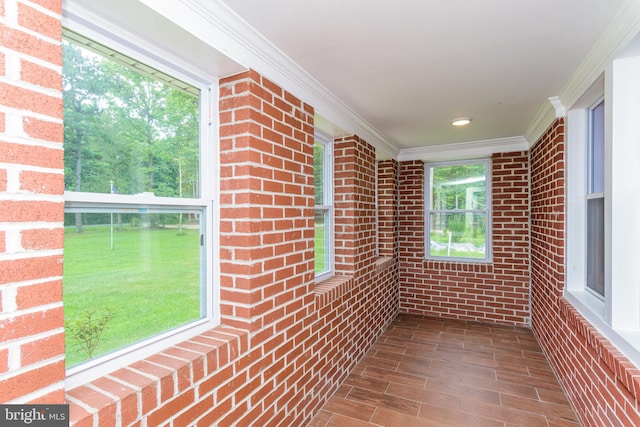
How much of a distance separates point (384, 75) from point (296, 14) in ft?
2.88

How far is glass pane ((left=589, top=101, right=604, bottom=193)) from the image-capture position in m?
2.29

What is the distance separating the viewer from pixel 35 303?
90 centimetres

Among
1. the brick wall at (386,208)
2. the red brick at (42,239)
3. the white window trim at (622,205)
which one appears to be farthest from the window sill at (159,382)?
the brick wall at (386,208)

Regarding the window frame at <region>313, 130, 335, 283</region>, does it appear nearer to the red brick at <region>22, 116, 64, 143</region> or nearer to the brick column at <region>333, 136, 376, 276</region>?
the brick column at <region>333, 136, 376, 276</region>

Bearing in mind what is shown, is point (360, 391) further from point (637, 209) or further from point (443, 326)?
point (637, 209)

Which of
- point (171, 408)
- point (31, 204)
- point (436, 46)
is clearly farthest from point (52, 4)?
point (436, 46)

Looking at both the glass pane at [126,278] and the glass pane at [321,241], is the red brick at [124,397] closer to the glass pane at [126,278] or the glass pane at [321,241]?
the glass pane at [126,278]

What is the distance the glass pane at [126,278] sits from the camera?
124 cm

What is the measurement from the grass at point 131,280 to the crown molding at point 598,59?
2292 millimetres

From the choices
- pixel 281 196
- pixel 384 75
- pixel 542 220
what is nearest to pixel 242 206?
pixel 281 196

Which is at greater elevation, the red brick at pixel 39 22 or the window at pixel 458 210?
the red brick at pixel 39 22

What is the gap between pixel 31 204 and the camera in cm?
90

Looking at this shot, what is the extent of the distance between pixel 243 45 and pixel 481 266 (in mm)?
3974

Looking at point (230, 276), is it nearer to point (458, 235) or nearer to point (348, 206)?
point (348, 206)
